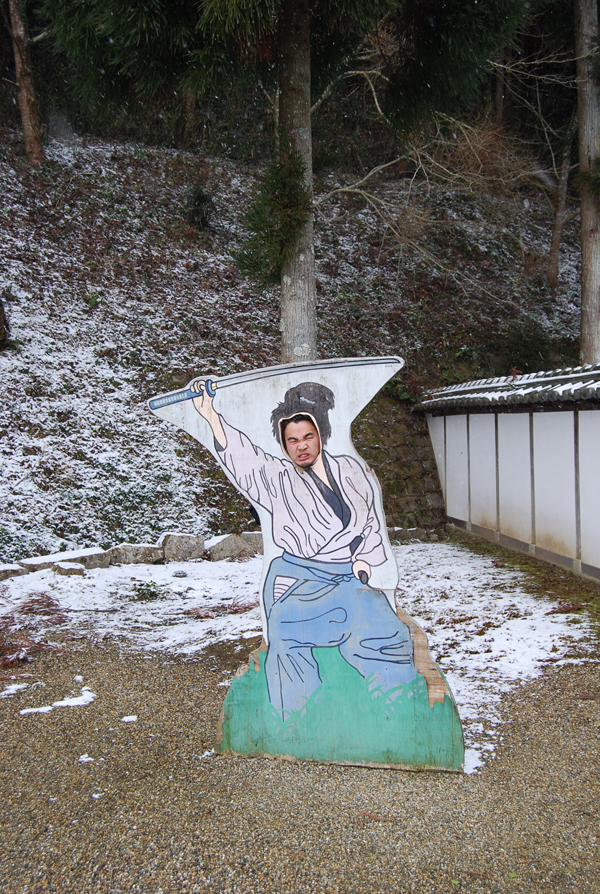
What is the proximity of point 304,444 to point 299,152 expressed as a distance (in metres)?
3.76

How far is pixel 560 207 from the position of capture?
41.3 feet

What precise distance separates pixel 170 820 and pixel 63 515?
5.12 metres

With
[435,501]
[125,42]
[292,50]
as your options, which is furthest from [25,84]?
[435,501]

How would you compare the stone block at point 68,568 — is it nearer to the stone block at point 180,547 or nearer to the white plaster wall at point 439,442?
the stone block at point 180,547

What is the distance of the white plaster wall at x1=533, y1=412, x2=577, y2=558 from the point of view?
6203 millimetres

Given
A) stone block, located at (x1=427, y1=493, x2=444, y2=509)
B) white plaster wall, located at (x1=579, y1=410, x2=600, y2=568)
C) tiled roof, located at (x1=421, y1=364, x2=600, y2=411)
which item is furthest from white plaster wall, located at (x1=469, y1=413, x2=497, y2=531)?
white plaster wall, located at (x1=579, y1=410, x2=600, y2=568)

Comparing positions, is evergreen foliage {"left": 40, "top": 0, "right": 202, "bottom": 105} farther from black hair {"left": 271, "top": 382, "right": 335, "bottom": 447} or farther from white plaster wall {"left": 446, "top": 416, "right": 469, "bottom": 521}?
white plaster wall {"left": 446, "top": 416, "right": 469, "bottom": 521}

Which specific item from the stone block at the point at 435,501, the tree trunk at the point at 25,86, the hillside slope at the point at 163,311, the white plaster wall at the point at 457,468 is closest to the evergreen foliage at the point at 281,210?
the hillside slope at the point at 163,311

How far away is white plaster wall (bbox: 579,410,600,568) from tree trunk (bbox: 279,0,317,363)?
2867 millimetres

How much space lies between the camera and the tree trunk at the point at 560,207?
12148 mm

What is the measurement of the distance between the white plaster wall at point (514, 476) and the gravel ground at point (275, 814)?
384cm

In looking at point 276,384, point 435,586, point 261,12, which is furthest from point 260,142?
point 276,384

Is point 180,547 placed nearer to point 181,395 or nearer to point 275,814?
point 181,395

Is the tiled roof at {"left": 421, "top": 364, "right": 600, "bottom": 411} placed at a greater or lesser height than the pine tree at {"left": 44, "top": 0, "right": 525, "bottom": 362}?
lesser
